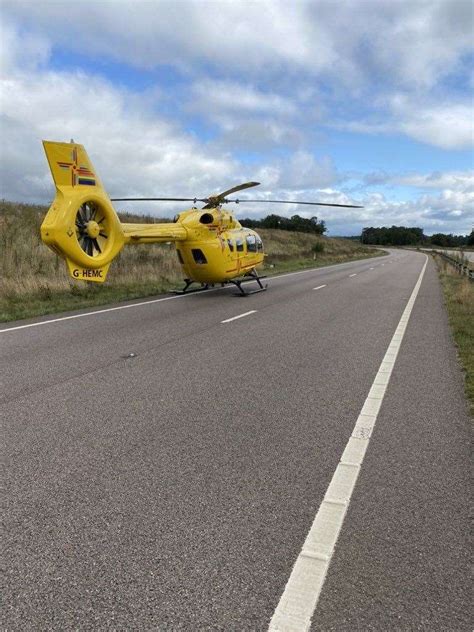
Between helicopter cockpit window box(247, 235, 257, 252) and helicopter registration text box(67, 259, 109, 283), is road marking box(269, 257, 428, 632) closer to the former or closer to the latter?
helicopter registration text box(67, 259, 109, 283)

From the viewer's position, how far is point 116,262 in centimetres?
2436

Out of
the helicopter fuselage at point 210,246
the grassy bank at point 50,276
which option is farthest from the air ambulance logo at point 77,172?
the helicopter fuselage at point 210,246

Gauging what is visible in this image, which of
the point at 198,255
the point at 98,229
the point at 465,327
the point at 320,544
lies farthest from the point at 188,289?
the point at 320,544

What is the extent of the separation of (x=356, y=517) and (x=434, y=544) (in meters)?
0.48

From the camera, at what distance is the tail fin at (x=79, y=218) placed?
34.3ft

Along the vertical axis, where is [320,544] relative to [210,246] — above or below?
below

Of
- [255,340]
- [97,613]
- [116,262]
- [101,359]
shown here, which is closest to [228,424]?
[97,613]

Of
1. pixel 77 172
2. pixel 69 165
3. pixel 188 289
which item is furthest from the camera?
pixel 188 289

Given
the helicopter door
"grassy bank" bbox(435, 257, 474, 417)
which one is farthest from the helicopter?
"grassy bank" bbox(435, 257, 474, 417)

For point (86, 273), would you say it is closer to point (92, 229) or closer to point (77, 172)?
point (92, 229)

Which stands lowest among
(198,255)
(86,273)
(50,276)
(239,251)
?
(50,276)

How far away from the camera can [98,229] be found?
11.4 m

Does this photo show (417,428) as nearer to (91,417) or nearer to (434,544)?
(434,544)

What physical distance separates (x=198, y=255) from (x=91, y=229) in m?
5.01
